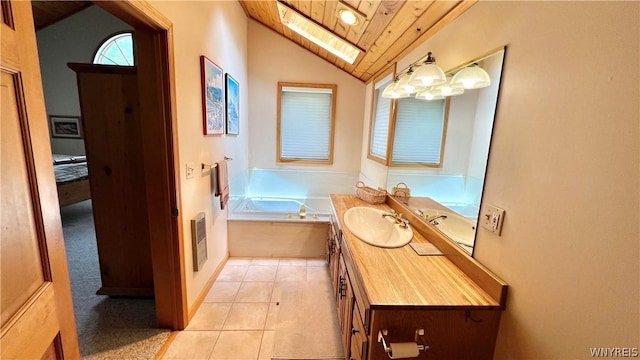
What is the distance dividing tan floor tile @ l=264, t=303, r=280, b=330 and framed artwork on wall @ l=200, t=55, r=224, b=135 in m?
1.57

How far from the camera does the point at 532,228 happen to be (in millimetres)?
900

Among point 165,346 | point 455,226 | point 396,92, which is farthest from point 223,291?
point 396,92

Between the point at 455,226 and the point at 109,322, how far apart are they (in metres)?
2.49

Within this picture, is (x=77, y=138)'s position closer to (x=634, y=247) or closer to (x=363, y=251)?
(x=363, y=251)

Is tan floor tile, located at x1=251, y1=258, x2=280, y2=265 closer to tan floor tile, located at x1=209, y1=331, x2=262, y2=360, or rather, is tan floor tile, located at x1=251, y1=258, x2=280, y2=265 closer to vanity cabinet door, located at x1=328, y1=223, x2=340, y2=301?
vanity cabinet door, located at x1=328, y1=223, x2=340, y2=301

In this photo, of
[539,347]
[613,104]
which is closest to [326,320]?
[539,347]

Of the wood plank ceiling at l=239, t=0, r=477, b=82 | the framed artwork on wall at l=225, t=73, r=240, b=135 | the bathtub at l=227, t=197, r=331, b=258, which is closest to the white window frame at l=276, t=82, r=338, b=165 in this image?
the wood plank ceiling at l=239, t=0, r=477, b=82

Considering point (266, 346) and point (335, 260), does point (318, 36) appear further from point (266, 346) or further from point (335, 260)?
point (266, 346)

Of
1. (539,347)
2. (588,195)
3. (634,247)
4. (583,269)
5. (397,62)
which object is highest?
(397,62)

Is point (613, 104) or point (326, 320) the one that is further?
point (326, 320)

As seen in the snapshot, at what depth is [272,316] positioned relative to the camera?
200 centimetres

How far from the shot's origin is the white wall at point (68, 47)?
493cm

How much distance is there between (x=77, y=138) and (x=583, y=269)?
24.7ft

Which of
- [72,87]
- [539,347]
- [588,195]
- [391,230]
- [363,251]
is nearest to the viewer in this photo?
[588,195]
